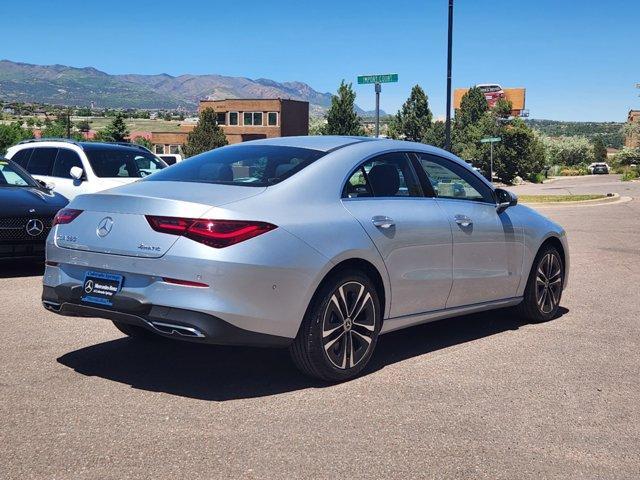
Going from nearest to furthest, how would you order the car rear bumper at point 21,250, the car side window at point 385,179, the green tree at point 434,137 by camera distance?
the car side window at point 385,179 → the car rear bumper at point 21,250 → the green tree at point 434,137

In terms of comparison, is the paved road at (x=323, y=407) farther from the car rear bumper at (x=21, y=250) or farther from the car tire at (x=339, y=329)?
the car rear bumper at (x=21, y=250)

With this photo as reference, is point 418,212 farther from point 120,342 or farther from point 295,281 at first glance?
point 120,342

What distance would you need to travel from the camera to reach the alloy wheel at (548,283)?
6992mm

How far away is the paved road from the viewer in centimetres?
365

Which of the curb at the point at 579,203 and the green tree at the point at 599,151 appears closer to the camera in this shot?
the curb at the point at 579,203

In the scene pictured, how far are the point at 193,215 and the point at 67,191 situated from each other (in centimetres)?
872

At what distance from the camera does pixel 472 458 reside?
12.4 feet

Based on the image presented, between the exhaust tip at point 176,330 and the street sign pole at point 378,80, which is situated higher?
the street sign pole at point 378,80

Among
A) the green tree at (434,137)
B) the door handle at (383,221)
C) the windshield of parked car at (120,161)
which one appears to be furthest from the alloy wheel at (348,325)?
the green tree at (434,137)

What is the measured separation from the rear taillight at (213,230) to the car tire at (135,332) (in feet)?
5.09

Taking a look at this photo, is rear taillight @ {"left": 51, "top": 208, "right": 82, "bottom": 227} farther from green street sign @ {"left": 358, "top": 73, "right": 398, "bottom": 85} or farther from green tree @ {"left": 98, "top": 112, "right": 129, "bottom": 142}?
green tree @ {"left": 98, "top": 112, "right": 129, "bottom": 142}

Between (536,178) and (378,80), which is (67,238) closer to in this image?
(378,80)

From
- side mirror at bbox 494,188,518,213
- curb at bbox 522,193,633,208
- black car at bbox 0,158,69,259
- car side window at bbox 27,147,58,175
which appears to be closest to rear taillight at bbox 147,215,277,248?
side mirror at bbox 494,188,518,213

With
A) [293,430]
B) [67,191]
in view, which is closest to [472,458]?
[293,430]
